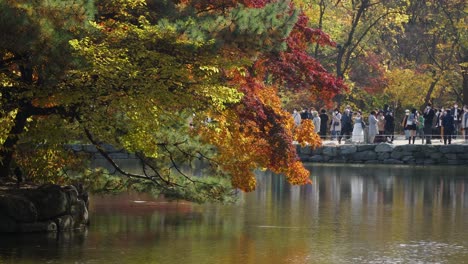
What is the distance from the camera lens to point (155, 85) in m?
16.1

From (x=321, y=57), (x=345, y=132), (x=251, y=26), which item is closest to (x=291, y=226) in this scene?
(x=251, y=26)

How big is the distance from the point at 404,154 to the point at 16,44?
93.2ft

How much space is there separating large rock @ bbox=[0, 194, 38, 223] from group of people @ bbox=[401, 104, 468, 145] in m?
27.3

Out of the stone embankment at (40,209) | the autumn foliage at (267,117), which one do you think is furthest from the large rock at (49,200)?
the autumn foliage at (267,117)

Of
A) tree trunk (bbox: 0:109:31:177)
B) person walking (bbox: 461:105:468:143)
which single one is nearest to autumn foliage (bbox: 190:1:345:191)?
tree trunk (bbox: 0:109:31:177)

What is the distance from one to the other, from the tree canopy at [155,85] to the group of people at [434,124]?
23.0m

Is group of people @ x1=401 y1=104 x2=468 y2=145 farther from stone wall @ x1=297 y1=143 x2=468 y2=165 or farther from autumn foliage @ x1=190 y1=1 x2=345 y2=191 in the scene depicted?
autumn foliage @ x1=190 y1=1 x2=345 y2=191

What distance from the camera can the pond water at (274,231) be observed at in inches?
619

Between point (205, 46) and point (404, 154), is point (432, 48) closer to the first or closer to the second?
point (404, 154)

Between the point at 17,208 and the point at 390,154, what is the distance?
26792 millimetres

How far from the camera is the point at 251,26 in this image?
53.4ft

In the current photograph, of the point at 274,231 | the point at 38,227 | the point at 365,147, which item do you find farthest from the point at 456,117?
the point at 38,227

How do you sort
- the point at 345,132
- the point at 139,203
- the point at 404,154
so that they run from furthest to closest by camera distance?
the point at 345,132 < the point at 404,154 < the point at 139,203

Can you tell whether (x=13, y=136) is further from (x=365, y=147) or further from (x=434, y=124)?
(x=434, y=124)
